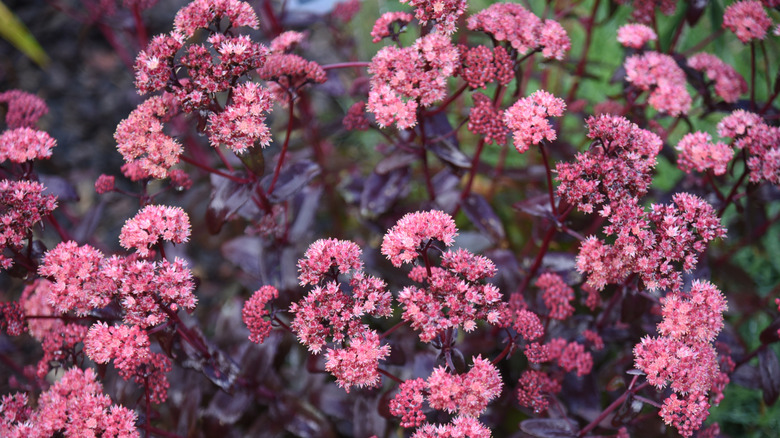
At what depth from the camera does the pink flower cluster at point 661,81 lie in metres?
1.51

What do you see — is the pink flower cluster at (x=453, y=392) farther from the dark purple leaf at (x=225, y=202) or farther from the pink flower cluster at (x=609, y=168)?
the dark purple leaf at (x=225, y=202)

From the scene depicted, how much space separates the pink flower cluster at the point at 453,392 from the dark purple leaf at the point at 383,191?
0.81 m

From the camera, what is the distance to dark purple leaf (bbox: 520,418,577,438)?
1.30 meters

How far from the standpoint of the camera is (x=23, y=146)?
4.38 ft

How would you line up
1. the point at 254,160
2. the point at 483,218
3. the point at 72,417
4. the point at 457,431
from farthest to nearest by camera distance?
the point at 483,218 → the point at 254,160 → the point at 72,417 → the point at 457,431

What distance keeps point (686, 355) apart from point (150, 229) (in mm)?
1144

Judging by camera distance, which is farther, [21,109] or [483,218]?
[483,218]

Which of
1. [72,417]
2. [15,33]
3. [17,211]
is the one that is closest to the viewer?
[72,417]

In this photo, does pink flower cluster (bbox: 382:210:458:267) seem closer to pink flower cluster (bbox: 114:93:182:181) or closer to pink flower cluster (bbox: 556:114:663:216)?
pink flower cluster (bbox: 556:114:663:216)

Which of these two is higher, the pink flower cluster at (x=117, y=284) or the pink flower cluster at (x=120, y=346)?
the pink flower cluster at (x=117, y=284)

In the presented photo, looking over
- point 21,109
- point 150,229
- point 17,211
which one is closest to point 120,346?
point 150,229

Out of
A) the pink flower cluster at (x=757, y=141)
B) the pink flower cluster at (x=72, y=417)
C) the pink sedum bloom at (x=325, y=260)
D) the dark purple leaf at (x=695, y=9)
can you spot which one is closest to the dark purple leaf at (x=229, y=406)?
the pink flower cluster at (x=72, y=417)

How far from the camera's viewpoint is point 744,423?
2146 mm

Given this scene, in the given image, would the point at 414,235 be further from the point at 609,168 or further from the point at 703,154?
the point at 703,154
